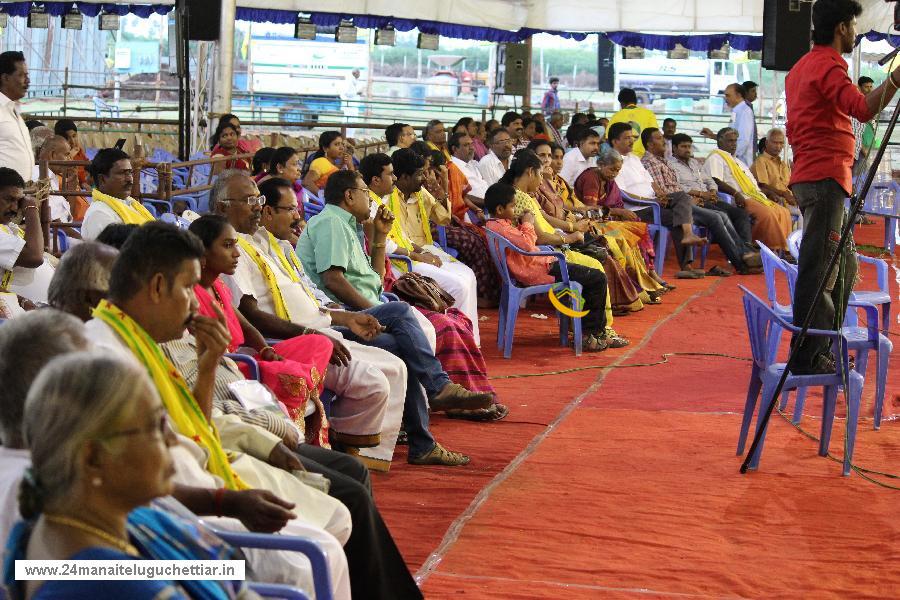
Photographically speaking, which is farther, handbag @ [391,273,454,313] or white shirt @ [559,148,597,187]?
white shirt @ [559,148,597,187]

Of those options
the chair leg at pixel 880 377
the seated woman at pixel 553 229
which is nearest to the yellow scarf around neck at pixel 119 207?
the seated woman at pixel 553 229

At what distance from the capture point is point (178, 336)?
290cm

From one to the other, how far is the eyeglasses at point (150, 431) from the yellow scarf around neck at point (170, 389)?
887mm

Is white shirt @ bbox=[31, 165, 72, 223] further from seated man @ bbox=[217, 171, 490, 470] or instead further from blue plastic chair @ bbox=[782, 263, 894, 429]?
blue plastic chair @ bbox=[782, 263, 894, 429]

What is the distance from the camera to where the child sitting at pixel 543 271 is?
25.0 ft

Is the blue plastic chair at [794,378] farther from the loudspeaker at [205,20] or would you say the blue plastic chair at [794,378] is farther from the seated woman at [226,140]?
the loudspeaker at [205,20]

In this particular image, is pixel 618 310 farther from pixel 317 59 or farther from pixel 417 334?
pixel 317 59

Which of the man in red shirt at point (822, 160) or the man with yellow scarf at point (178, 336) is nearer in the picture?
the man with yellow scarf at point (178, 336)

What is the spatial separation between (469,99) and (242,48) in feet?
18.2

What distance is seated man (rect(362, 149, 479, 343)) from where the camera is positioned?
253 inches

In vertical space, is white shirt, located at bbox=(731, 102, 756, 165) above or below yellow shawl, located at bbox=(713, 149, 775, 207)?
above

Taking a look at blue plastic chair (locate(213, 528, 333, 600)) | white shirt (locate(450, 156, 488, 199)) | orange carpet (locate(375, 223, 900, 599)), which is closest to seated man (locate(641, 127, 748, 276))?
white shirt (locate(450, 156, 488, 199))

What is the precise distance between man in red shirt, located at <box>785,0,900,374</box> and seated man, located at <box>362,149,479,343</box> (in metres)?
2.10

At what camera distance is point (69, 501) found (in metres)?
1.78
